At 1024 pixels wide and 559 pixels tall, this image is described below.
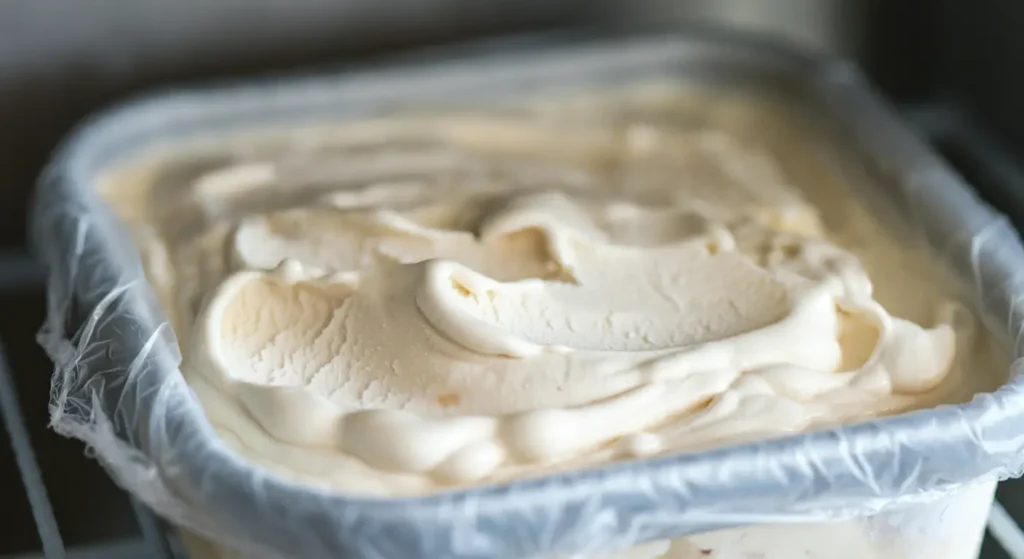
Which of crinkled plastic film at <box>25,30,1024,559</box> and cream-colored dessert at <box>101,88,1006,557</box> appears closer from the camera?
crinkled plastic film at <box>25,30,1024,559</box>

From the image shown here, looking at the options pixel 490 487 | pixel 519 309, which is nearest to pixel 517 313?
pixel 519 309

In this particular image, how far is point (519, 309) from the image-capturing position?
0.89 metres

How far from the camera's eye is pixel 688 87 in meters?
1.30

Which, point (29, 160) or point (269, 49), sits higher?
point (269, 49)

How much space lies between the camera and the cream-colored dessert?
2.53 ft

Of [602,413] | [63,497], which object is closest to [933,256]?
[602,413]

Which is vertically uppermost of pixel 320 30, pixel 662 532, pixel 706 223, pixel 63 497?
pixel 320 30

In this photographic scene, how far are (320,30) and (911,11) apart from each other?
28.5 inches

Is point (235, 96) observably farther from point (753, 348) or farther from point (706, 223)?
point (753, 348)

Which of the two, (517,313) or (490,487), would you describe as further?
(517,313)

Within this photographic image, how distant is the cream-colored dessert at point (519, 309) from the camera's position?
0.77 meters

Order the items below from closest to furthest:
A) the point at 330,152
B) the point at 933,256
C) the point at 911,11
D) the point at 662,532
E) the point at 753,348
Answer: the point at 662,532, the point at 753,348, the point at 933,256, the point at 330,152, the point at 911,11

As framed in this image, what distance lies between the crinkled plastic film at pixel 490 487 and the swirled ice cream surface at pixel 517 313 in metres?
0.05

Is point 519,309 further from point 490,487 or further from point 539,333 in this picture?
point 490,487
